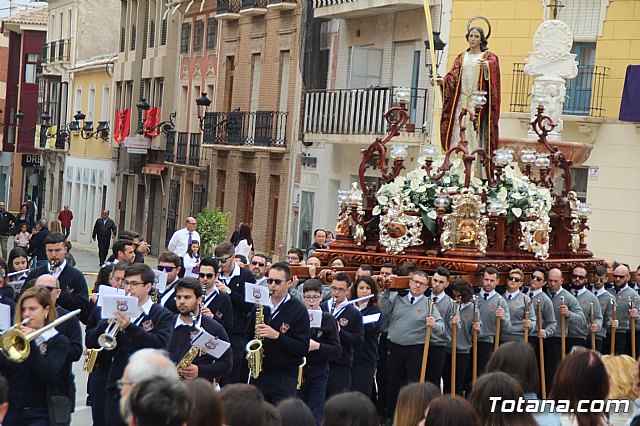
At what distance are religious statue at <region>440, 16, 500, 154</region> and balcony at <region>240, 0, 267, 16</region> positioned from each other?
20741 millimetres

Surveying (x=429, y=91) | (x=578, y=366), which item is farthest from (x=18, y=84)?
(x=578, y=366)

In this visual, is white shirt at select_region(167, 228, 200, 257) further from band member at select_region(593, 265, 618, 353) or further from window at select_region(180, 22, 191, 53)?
window at select_region(180, 22, 191, 53)

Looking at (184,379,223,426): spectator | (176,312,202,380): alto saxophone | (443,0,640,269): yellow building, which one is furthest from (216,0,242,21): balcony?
(184,379,223,426): spectator

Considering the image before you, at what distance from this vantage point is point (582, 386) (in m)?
6.96

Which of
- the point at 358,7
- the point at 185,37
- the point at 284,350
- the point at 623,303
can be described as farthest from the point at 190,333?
the point at 185,37

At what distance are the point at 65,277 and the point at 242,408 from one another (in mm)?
7241

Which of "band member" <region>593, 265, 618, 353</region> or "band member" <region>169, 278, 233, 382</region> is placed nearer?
"band member" <region>169, 278, 233, 382</region>

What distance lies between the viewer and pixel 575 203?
16391mm

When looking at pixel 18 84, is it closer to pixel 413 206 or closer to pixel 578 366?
pixel 413 206

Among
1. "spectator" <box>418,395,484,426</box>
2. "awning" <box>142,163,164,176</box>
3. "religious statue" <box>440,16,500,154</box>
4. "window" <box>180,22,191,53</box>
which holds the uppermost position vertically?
"window" <box>180,22,191,53</box>

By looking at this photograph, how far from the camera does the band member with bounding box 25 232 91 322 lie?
12.5m

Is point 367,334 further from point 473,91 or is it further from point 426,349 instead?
point 473,91

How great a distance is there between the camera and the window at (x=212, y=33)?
134ft

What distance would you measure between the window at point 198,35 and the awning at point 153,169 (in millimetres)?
4228
